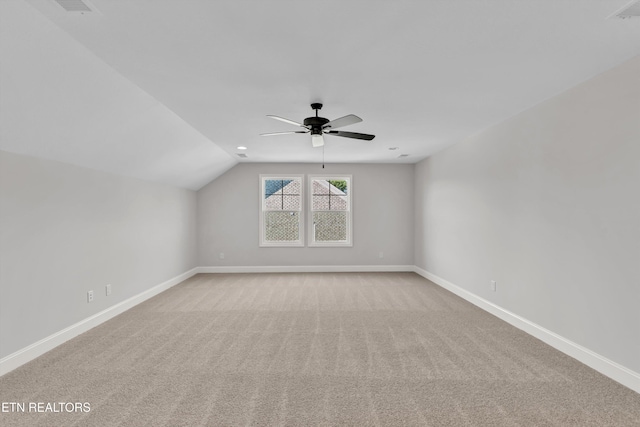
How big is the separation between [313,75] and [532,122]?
2425mm

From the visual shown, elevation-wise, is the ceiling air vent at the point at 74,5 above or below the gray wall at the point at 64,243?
above

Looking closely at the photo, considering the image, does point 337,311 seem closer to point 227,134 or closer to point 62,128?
point 227,134

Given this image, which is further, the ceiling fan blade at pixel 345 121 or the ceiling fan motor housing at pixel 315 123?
the ceiling fan motor housing at pixel 315 123

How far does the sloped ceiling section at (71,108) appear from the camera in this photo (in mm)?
→ 1902

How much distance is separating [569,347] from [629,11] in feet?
8.63

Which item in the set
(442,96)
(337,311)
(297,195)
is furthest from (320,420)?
(297,195)

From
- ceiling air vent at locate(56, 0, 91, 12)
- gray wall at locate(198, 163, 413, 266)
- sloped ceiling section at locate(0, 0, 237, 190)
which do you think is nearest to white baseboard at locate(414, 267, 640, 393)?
gray wall at locate(198, 163, 413, 266)

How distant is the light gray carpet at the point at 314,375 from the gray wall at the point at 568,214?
0.44 meters

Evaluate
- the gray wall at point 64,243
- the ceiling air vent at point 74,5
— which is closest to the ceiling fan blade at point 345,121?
the ceiling air vent at point 74,5

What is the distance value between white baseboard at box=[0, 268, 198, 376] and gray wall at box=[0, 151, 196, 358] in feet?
0.18

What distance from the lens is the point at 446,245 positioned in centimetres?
550

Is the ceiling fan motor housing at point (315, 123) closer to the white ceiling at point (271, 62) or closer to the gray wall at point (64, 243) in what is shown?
the white ceiling at point (271, 62)

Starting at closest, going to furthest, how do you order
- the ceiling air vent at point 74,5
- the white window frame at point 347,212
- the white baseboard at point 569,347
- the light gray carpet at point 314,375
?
the ceiling air vent at point 74,5, the light gray carpet at point 314,375, the white baseboard at point 569,347, the white window frame at point 347,212

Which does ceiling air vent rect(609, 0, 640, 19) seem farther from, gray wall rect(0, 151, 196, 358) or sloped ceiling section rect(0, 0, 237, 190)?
gray wall rect(0, 151, 196, 358)
